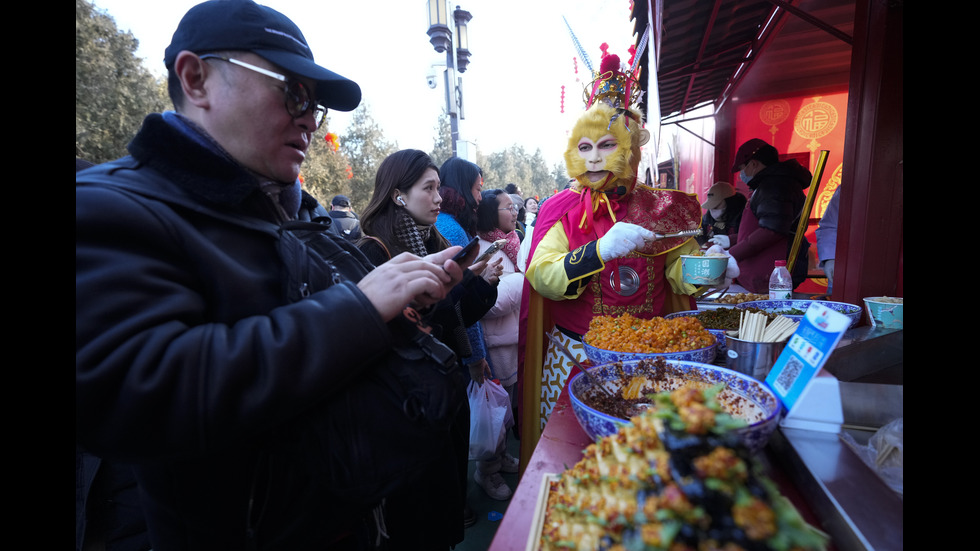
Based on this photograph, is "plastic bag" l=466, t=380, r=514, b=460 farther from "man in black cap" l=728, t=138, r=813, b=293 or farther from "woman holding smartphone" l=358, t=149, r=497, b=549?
"man in black cap" l=728, t=138, r=813, b=293

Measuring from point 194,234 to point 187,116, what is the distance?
389mm

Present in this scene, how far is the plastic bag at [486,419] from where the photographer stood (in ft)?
9.38

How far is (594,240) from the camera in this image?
7.62 feet

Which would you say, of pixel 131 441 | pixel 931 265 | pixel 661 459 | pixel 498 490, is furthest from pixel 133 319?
pixel 498 490

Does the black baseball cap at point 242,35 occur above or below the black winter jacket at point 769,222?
above

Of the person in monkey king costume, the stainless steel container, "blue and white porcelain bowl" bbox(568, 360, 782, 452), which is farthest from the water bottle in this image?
"blue and white porcelain bowl" bbox(568, 360, 782, 452)

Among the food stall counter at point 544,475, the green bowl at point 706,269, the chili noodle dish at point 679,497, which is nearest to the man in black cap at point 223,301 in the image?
the food stall counter at point 544,475

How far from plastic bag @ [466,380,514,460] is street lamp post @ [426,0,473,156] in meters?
7.15

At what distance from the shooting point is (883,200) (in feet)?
7.29

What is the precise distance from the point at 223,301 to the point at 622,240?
172 centimetres

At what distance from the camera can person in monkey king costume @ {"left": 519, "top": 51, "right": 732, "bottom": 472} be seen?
2.38 meters

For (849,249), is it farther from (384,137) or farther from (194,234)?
(384,137)

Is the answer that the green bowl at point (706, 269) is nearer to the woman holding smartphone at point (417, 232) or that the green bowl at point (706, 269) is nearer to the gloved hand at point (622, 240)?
the gloved hand at point (622, 240)

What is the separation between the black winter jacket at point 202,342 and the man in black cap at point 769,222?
4.12 meters
